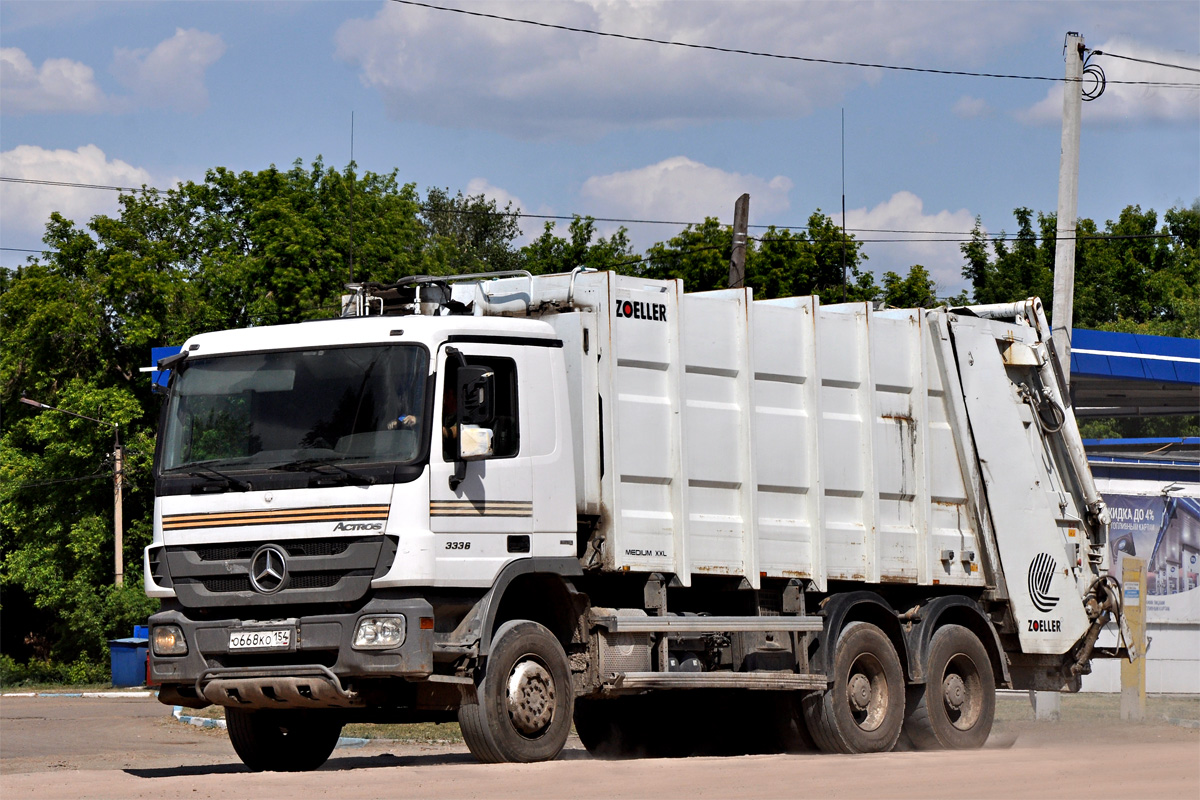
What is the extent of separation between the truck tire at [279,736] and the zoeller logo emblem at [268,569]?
5.47 feet

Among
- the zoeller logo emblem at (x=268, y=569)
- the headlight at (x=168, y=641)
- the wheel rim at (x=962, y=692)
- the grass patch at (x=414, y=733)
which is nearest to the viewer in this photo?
the zoeller logo emblem at (x=268, y=569)

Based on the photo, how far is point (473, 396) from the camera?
9.89m

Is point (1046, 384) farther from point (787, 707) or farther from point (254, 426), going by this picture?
point (254, 426)

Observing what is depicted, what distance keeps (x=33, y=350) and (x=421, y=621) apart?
37659 millimetres

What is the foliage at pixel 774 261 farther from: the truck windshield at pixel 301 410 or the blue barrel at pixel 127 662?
the truck windshield at pixel 301 410

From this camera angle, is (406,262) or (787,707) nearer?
(787,707)

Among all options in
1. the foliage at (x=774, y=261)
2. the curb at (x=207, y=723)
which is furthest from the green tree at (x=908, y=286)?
the curb at (x=207, y=723)

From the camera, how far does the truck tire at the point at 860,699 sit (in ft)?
39.9

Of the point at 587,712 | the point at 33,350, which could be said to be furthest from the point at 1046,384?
the point at 33,350

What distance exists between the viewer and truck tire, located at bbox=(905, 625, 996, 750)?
42.3ft

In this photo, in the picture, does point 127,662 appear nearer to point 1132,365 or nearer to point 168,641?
point 1132,365

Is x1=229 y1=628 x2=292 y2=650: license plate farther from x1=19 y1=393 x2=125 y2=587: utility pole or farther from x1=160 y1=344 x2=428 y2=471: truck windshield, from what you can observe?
x1=19 y1=393 x2=125 y2=587: utility pole

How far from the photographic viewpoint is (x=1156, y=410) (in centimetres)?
3275

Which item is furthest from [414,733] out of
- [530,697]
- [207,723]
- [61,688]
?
[61,688]
